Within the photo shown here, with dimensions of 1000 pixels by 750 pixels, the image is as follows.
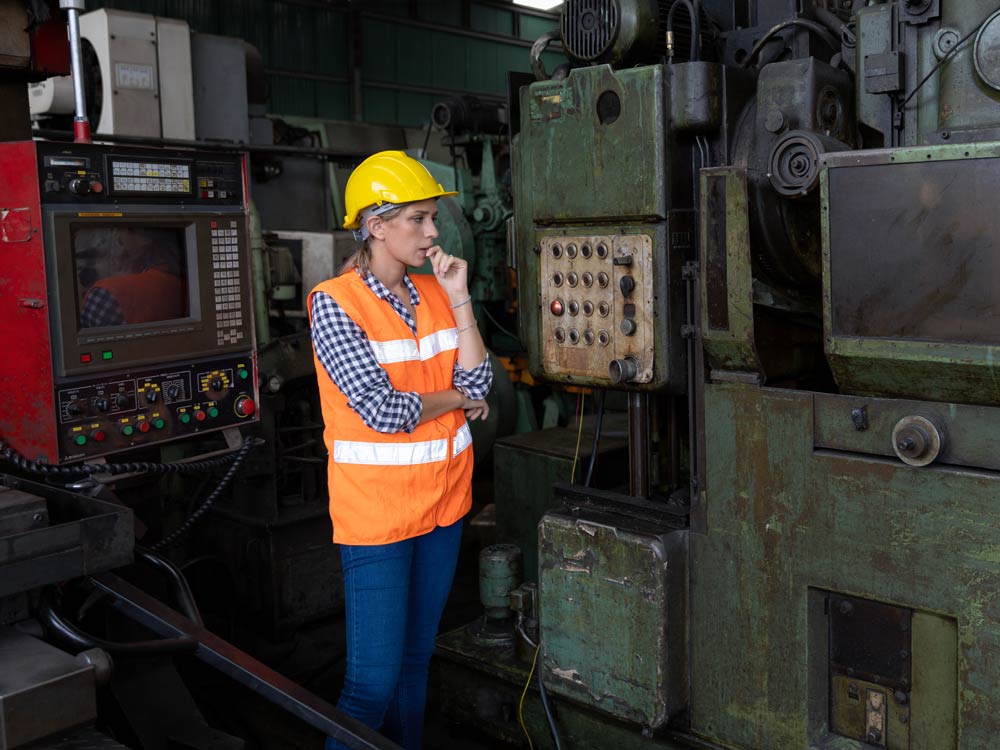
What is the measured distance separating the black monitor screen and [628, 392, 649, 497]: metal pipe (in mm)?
923

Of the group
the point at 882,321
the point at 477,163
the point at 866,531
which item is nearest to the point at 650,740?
the point at 866,531

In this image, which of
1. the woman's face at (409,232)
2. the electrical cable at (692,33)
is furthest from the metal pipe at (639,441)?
the electrical cable at (692,33)

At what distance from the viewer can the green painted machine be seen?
1541mm

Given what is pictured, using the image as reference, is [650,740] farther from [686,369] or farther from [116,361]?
[116,361]

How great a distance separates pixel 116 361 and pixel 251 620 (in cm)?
138

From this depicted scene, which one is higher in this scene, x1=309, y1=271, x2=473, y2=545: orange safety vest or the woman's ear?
the woman's ear

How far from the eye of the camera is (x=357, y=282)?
1859 mm

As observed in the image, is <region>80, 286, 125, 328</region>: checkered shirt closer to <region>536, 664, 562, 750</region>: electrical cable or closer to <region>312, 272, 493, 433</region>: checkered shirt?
<region>312, 272, 493, 433</region>: checkered shirt

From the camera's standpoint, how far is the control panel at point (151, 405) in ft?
5.90

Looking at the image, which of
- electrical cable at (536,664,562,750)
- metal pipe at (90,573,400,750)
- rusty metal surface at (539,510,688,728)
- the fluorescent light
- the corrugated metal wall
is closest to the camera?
metal pipe at (90,573,400,750)

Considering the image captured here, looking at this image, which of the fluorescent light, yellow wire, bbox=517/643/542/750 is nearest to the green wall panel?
the fluorescent light

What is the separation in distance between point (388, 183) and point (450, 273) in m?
0.21

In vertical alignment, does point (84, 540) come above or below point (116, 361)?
below

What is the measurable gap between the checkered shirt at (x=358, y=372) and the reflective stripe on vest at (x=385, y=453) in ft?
0.17
